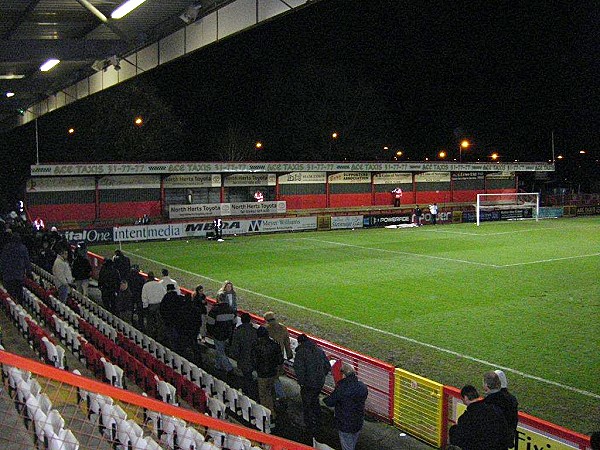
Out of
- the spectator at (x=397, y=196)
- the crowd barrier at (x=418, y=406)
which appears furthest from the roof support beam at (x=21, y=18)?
the spectator at (x=397, y=196)

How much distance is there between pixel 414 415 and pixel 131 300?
25.3ft

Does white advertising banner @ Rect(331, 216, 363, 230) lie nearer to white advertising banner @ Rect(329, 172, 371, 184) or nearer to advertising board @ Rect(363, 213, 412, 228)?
advertising board @ Rect(363, 213, 412, 228)

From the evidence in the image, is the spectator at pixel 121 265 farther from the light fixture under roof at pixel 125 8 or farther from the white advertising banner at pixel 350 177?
the white advertising banner at pixel 350 177

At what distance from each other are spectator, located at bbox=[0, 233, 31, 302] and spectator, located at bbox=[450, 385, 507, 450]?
1018 cm

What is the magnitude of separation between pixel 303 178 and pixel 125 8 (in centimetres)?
3656

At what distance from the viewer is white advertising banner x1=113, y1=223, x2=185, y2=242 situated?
35281 millimetres

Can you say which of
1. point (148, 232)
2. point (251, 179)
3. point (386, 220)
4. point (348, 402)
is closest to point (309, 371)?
point (348, 402)

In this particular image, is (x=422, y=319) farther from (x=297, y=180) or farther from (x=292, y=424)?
(x=297, y=180)

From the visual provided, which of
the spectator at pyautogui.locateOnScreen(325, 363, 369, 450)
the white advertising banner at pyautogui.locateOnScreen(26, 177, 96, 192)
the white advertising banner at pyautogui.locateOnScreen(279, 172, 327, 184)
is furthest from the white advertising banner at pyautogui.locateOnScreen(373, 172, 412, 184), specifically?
the spectator at pyautogui.locateOnScreen(325, 363, 369, 450)

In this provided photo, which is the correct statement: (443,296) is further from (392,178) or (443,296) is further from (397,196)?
(392,178)

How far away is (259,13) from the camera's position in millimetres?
11586

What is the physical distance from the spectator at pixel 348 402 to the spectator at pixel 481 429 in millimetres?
1769

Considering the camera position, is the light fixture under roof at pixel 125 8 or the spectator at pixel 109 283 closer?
the light fixture under roof at pixel 125 8

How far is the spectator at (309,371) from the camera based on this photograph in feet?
30.0
